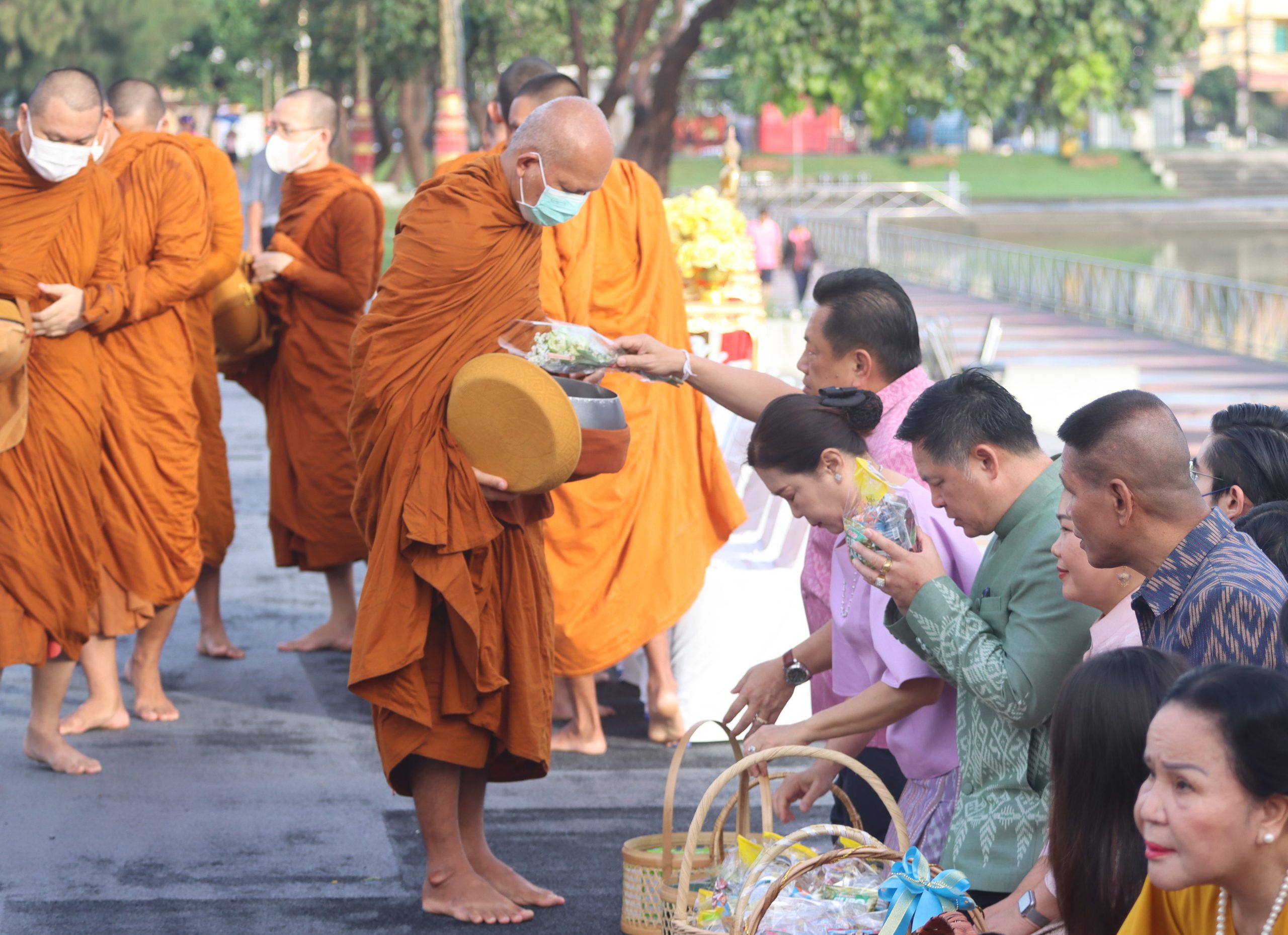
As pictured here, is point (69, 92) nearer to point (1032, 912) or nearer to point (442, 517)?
point (442, 517)

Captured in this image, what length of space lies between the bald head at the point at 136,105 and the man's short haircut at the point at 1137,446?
14.8 ft

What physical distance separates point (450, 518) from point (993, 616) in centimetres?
141

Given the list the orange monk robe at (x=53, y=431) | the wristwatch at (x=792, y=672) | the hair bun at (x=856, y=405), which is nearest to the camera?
the hair bun at (x=856, y=405)

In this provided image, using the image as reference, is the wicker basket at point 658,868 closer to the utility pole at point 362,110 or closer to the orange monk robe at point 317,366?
the orange monk robe at point 317,366

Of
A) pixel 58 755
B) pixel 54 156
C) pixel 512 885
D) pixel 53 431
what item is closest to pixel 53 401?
pixel 53 431

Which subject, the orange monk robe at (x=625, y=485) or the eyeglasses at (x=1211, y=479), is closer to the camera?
the eyeglasses at (x=1211, y=479)

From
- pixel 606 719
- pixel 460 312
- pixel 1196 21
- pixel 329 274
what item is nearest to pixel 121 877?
pixel 460 312

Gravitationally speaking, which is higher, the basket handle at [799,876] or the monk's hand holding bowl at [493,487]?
the monk's hand holding bowl at [493,487]

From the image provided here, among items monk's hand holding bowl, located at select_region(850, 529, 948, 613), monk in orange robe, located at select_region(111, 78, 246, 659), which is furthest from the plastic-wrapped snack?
monk in orange robe, located at select_region(111, 78, 246, 659)

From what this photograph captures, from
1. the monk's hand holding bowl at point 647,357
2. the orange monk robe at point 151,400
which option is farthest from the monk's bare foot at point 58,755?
the monk's hand holding bowl at point 647,357

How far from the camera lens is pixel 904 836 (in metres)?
2.89

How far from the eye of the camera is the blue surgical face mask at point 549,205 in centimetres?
380

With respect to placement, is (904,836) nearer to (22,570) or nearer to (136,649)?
(22,570)

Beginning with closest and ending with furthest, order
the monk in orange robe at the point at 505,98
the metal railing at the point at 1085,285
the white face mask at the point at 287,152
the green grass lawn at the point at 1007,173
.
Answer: the monk in orange robe at the point at 505,98
the white face mask at the point at 287,152
the metal railing at the point at 1085,285
the green grass lawn at the point at 1007,173
